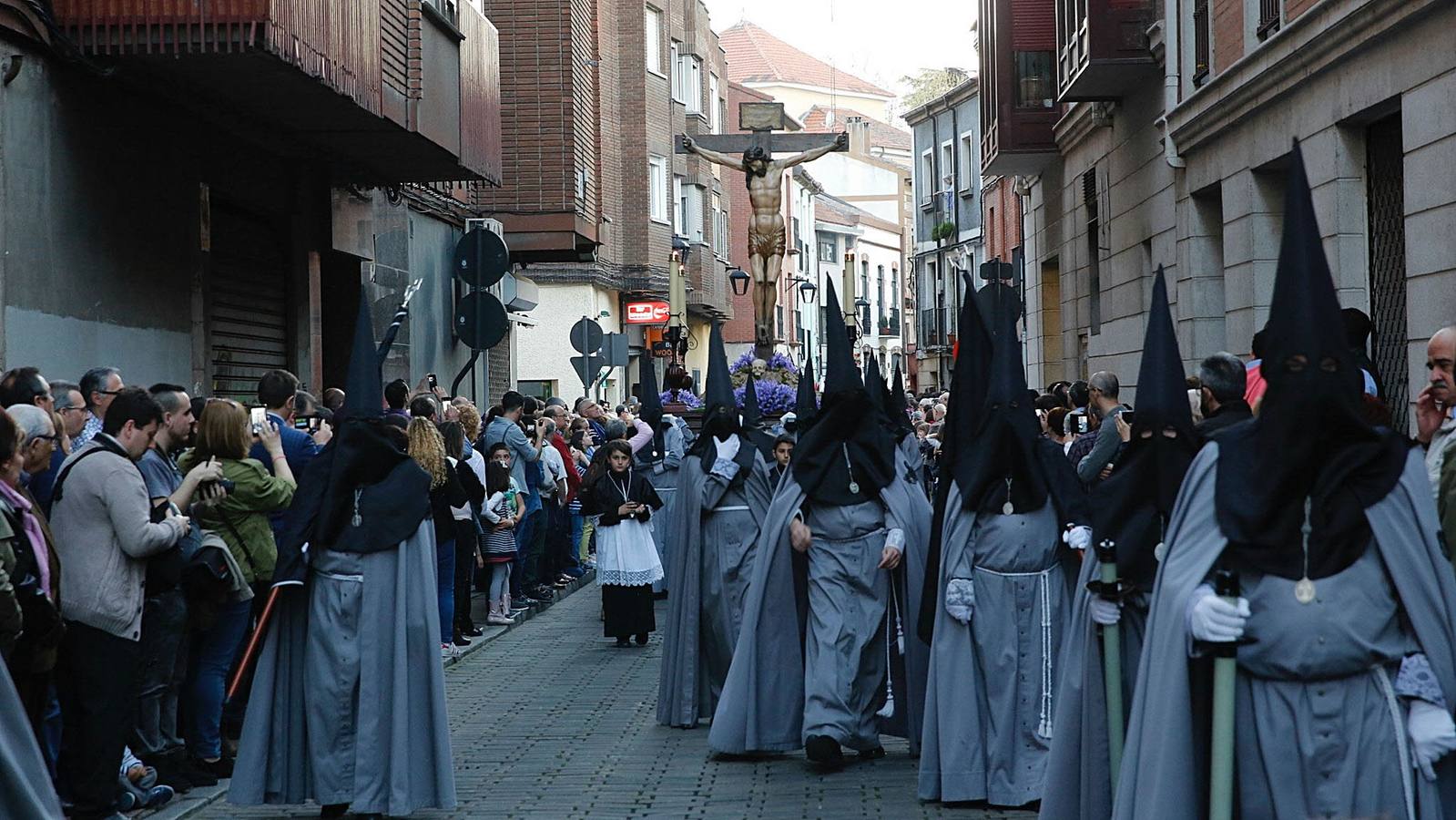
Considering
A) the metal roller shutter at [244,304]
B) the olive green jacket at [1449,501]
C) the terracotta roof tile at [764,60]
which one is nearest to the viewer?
the olive green jacket at [1449,501]

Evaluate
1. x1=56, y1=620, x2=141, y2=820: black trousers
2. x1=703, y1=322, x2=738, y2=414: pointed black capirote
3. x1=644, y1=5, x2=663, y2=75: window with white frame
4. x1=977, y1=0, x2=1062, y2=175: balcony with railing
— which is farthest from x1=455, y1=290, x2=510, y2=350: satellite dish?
x1=644, y1=5, x2=663, y2=75: window with white frame

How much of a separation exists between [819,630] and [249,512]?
2874mm

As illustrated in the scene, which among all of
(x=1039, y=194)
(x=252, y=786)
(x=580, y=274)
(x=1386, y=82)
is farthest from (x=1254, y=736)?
(x=580, y=274)

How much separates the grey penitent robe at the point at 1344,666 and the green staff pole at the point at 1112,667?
1.30 meters

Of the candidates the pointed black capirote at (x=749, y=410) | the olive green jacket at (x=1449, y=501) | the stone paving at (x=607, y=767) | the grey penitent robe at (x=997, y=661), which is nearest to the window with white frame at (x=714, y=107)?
the pointed black capirote at (x=749, y=410)

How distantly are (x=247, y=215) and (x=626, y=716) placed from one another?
9.06 metres

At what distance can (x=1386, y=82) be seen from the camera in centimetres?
1387

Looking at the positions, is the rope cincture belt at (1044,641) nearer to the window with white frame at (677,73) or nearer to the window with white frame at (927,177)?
the window with white frame at (677,73)

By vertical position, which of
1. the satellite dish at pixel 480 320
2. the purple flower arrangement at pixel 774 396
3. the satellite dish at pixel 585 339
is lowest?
the purple flower arrangement at pixel 774 396

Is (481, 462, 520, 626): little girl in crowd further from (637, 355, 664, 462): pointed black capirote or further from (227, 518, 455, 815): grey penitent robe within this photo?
(227, 518, 455, 815): grey penitent robe

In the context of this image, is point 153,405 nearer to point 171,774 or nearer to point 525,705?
point 171,774

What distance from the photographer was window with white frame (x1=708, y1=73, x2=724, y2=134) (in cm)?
5422

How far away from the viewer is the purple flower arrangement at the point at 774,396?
17938 mm

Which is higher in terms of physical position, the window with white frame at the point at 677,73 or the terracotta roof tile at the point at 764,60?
the terracotta roof tile at the point at 764,60
